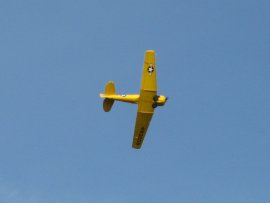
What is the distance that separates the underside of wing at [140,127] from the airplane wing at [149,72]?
3695mm

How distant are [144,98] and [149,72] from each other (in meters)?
2.93

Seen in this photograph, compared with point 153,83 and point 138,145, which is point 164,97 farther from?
point 138,145

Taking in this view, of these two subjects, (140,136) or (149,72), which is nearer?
(149,72)

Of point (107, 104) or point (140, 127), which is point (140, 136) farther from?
point (107, 104)

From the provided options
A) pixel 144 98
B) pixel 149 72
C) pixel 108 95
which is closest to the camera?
pixel 149 72

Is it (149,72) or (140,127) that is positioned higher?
(149,72)

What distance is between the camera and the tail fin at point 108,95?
263ft

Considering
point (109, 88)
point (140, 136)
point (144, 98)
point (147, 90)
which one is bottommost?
point (140, 136)

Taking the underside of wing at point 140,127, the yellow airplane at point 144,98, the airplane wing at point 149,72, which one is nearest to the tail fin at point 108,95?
the yellow airplane at point 144,98

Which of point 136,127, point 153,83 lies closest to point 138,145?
point 136,127

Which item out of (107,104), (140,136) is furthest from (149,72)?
(140,136)

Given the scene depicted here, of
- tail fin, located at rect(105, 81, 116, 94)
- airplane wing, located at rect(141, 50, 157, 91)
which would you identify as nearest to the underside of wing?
airplane wing, located at rect(141, 50, 157, 91)

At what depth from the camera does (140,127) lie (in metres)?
80.7

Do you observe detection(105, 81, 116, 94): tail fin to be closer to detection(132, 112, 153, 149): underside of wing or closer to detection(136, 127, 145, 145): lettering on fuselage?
detection(132, 112, 153, 149): underside of wing
